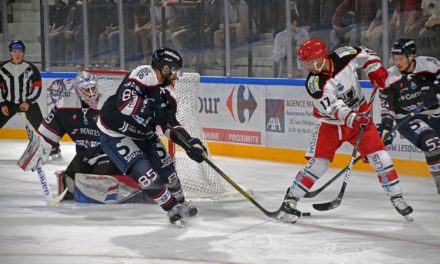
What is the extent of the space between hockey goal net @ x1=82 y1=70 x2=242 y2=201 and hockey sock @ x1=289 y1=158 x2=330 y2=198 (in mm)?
1038

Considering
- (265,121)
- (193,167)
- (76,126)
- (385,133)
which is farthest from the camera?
(265,121)

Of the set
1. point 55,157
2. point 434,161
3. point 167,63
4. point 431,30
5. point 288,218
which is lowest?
point 55,157

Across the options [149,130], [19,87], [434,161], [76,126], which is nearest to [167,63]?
[149,130]

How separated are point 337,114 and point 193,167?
1.82 m

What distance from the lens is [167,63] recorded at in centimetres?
573

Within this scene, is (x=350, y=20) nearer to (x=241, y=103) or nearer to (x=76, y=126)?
(x=241, y=103)

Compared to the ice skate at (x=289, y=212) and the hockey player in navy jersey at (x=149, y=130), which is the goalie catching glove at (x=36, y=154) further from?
the ice skate at (x=289, y=212)

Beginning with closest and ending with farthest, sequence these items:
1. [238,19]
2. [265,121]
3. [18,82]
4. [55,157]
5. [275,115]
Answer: [275,115], [265,121], [55,157], [18,82], [238,19]

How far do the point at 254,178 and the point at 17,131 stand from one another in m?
4.34

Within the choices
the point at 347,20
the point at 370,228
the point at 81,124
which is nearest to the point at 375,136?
the point at 370,228

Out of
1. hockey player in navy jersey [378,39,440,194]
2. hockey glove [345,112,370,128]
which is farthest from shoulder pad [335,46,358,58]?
hockey player in navy jersey [378,39,440,194]

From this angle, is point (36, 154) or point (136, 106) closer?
point (136, 106)

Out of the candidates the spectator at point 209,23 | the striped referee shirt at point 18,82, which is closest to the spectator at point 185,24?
the spectator at point 209,23

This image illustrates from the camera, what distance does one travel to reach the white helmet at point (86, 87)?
687 cm
